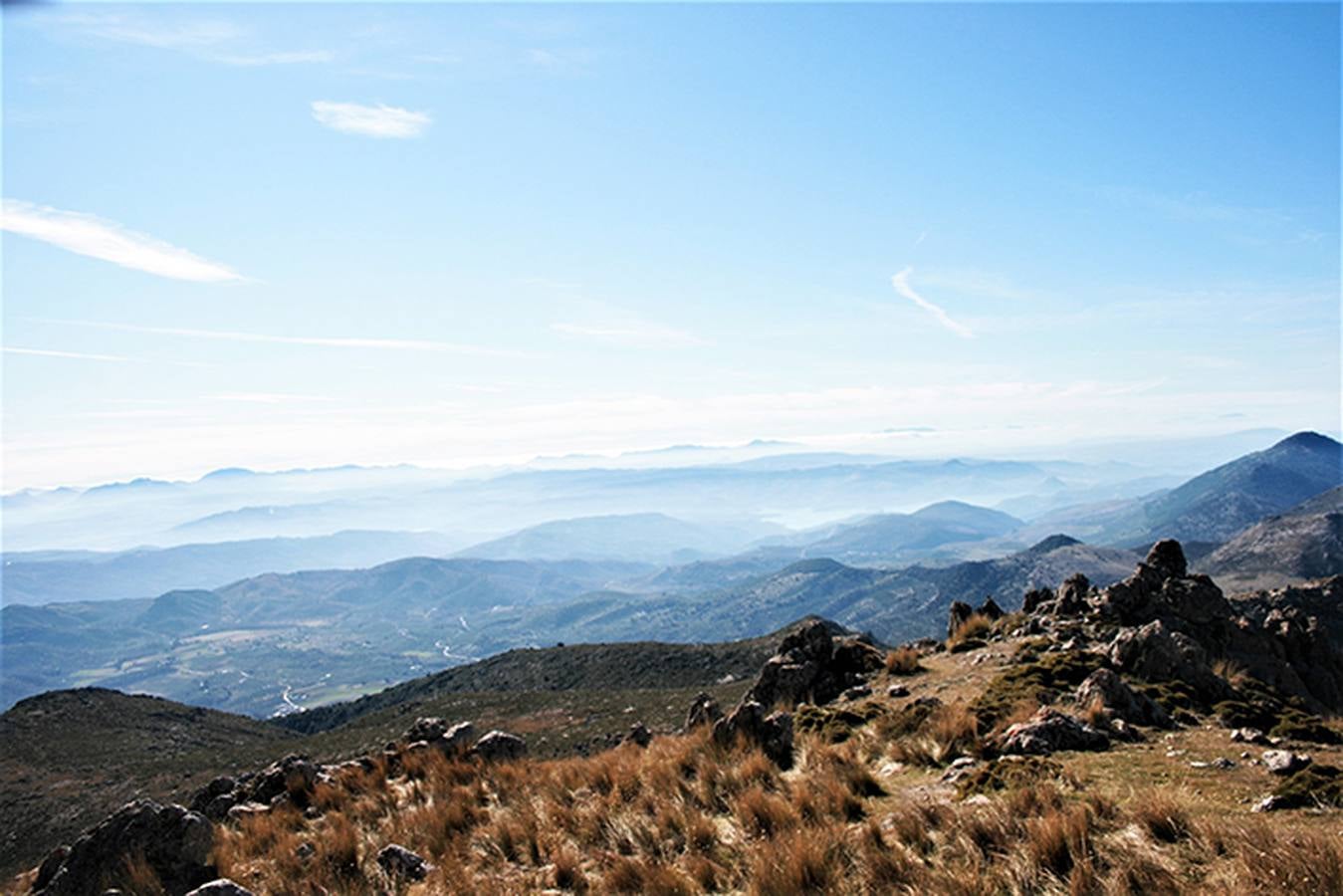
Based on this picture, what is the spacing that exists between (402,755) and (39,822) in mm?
33111

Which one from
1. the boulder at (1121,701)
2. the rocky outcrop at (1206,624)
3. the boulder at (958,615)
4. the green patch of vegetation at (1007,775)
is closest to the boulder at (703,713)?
the green patch of vegetation at (1007,775)

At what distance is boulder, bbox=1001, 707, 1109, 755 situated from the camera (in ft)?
34.9

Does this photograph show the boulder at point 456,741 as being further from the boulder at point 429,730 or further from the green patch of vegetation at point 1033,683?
the green patch of vegetation at point 1033,683

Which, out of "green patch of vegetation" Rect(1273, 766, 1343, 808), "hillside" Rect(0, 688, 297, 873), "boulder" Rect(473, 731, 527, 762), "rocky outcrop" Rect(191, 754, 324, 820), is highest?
Answer: "green patch of vegetation" Rect(1273, 766, 1343, 808)

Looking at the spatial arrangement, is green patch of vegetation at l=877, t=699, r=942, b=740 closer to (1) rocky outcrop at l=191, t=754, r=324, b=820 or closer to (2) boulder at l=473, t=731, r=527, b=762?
(2) boulder at l=473, t=731, r=527, b=762

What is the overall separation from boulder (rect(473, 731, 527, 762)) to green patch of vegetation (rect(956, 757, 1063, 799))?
9489 mm

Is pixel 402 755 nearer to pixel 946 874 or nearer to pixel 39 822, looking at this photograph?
pixel 946 874

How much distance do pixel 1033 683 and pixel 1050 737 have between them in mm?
4057

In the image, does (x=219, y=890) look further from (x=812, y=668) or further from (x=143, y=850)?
(x=812, y=668)

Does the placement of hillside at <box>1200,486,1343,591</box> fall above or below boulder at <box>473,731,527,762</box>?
below

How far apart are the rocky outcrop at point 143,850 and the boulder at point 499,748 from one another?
5.53 metres

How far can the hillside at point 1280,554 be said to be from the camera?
152125 millimetres

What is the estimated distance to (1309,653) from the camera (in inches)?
904

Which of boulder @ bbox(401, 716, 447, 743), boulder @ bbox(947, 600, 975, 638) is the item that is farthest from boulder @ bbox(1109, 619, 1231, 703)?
boulder @ bbox(401, 716, 447, 743)
